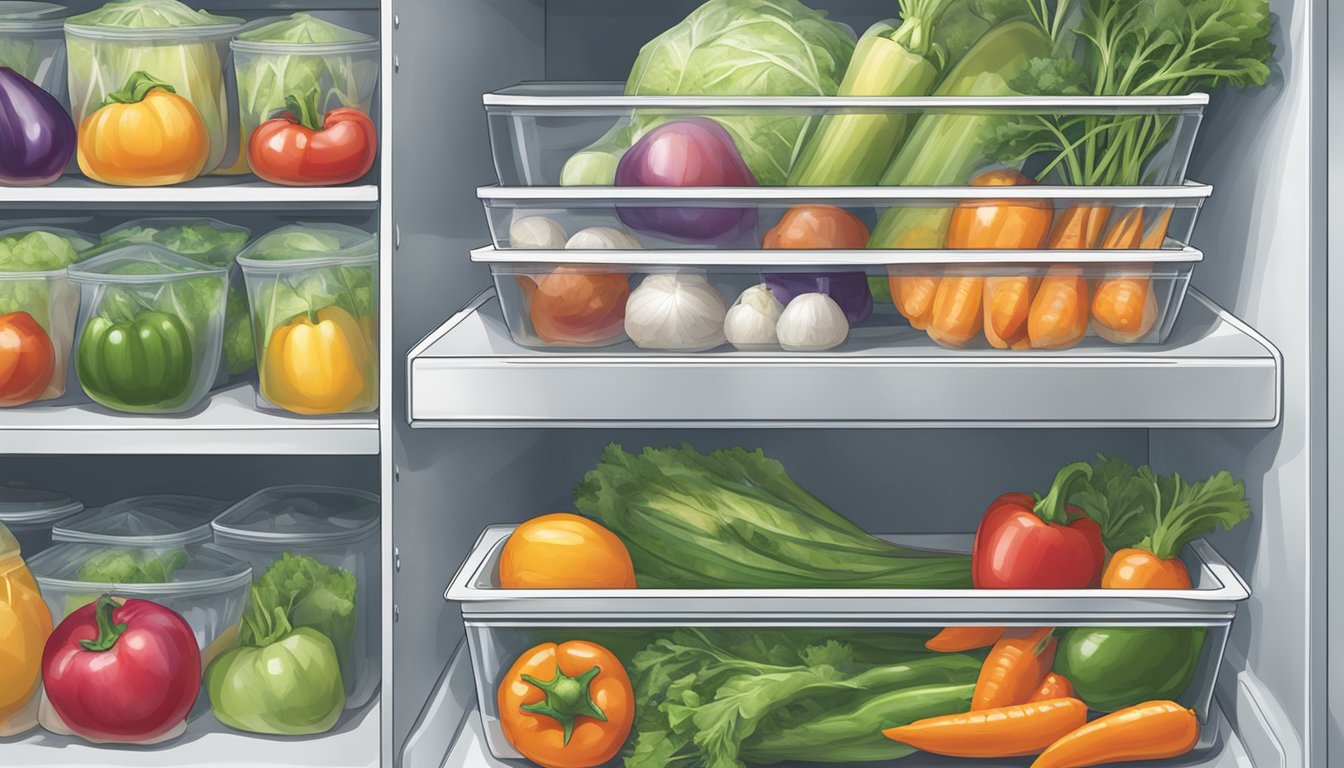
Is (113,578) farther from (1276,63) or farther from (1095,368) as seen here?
(1276,63)

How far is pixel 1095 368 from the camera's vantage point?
105 centimetres

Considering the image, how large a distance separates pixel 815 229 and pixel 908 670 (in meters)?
0.42

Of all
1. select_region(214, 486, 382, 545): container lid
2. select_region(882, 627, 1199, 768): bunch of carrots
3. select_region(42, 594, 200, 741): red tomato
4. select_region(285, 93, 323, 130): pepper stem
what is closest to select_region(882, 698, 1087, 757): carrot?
select_region(882, 627, 1199, 768): bunch of carrots

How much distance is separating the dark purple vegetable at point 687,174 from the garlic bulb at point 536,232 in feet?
0.21

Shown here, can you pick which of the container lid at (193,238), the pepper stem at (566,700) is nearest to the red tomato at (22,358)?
the container lid at (193,238)

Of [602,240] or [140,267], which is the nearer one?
[602,240]

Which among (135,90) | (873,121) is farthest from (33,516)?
(873,121)

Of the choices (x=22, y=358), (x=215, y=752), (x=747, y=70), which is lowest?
(x=215, y=752)

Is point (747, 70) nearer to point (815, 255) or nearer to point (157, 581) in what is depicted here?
point (815, 255)

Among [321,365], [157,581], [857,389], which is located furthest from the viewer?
[157,581]

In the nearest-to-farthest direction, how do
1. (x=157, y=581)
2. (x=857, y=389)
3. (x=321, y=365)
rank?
(x=857, y=389) → (x=321, y=365) → (x=157, y=581)

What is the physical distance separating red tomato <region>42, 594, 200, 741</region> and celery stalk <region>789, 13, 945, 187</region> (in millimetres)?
756

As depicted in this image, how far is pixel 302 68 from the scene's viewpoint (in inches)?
47.4

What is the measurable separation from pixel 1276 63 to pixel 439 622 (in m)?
0.96
